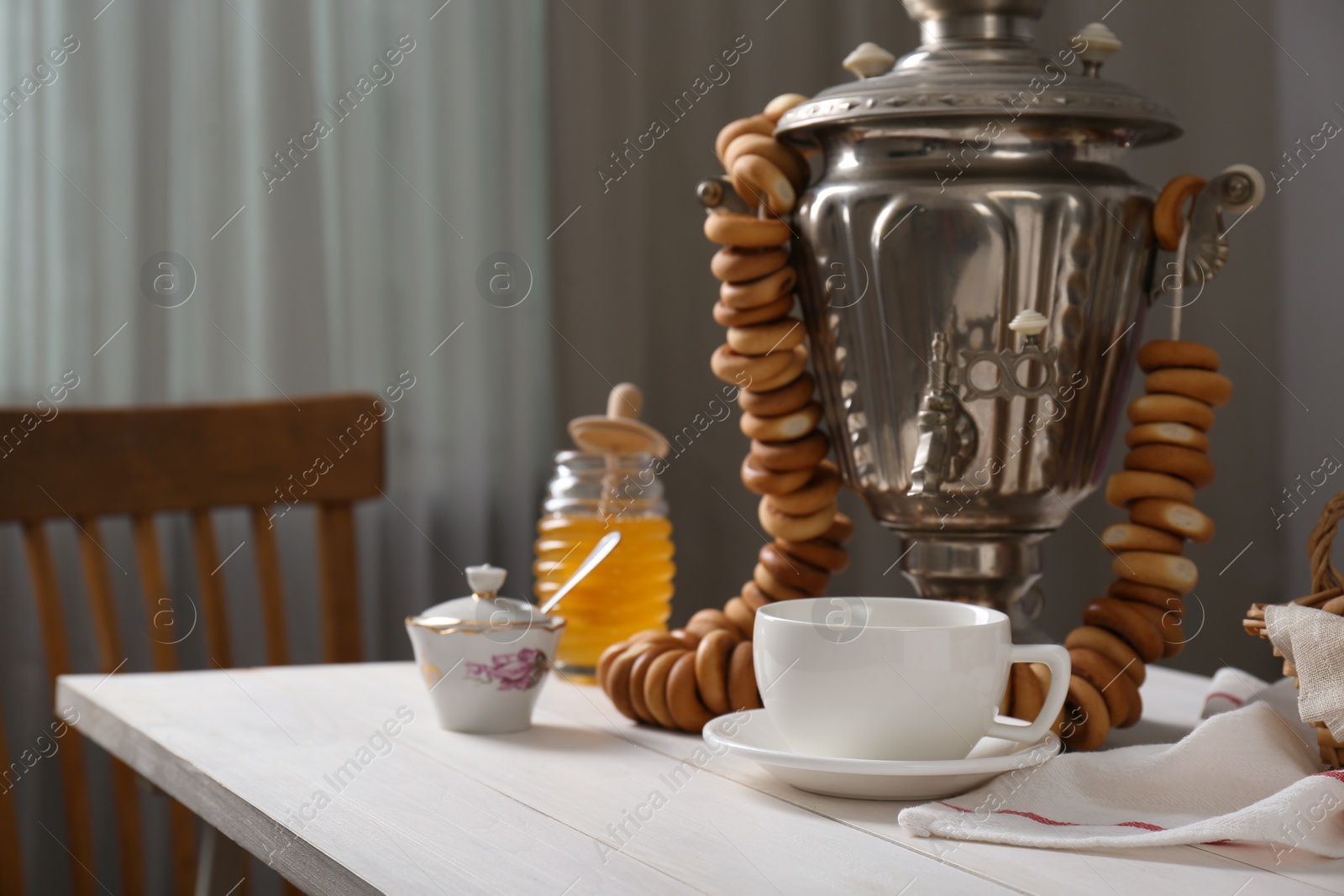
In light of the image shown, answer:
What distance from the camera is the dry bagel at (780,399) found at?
30.9 inches

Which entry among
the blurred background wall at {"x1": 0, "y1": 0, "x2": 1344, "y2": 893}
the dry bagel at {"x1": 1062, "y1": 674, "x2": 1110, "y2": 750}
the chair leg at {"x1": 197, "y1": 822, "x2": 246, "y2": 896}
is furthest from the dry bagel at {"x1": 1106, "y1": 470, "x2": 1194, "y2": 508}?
the blurred background wall at {"x1": 0, "y1": 0, "x2": 1344, "y2": 893}

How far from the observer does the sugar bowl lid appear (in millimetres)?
731

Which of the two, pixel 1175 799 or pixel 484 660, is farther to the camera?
pixel 484 660

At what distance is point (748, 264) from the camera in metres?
→ 0.76

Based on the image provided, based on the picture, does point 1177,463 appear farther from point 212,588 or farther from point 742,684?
point 212,588

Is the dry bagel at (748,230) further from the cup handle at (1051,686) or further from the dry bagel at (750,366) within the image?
the cup handle at (1051,686)

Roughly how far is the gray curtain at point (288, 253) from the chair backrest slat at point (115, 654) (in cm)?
36

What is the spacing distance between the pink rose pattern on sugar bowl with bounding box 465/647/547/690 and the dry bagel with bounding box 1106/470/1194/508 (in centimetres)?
34

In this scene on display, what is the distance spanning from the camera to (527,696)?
2.42 ft

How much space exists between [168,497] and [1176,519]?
35.4 inches

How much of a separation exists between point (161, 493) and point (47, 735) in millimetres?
462

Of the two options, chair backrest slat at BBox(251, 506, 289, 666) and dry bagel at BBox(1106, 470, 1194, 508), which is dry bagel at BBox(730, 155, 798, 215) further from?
chair backrest slat at BBox(251, 506, 289, 666)

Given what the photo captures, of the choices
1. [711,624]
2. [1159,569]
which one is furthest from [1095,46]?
[711,624]

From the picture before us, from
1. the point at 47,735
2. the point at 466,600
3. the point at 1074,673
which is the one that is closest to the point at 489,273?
the point at 47,735
